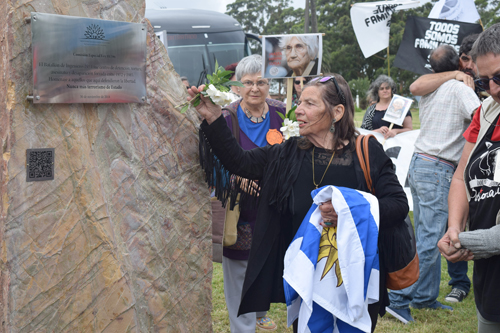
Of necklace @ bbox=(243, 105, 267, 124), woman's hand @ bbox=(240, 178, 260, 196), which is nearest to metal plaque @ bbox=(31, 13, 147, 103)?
woman's hand @ bbox=(240, 178, 260, 196)

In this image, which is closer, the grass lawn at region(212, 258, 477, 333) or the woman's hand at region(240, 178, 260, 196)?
the woman's hand at region(240, 178, 260, 196)

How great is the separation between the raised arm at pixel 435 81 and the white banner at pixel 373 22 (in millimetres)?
4540

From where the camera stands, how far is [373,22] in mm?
8328

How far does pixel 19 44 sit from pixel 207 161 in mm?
1014

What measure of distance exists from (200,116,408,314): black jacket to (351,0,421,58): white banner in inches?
250

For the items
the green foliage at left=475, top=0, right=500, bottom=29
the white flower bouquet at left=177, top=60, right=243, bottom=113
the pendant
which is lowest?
the pendant

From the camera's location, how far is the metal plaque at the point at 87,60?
1.94 m

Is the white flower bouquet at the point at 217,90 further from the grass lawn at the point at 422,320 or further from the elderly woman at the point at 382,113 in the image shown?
the elderly woman at the point at 382,113

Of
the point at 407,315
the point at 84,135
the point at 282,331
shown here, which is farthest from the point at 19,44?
the point at 407,315

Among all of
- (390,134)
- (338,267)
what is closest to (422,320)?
(338,267)

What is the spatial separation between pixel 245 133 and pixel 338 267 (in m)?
1.32

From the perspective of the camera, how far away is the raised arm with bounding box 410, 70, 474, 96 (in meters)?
3.65

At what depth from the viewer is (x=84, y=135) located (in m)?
2.15

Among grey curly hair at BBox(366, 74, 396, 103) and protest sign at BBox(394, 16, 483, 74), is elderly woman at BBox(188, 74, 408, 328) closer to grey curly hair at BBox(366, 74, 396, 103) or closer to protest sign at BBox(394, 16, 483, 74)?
protest sign at BBox(394, 16, 483, 74)
